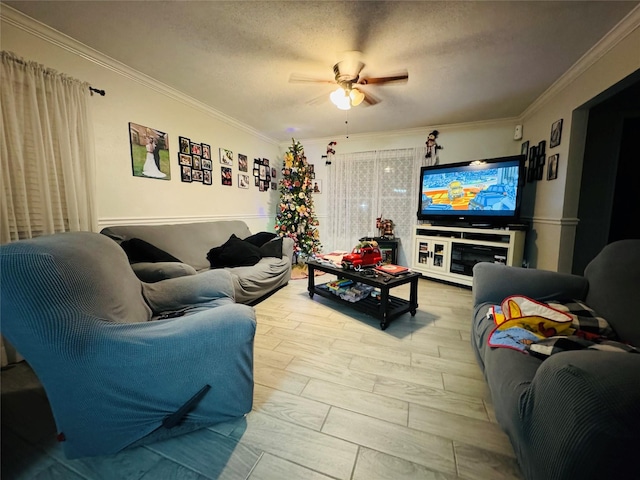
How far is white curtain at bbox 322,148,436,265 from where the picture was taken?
13.3 ft

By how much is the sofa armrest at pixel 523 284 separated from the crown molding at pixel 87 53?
11.3 ft

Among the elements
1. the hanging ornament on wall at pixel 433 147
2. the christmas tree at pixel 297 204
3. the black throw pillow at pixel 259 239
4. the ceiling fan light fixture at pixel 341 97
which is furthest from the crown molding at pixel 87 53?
the hanging ornament on wall at pixel 433 147

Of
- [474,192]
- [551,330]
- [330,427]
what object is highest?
[474,192]

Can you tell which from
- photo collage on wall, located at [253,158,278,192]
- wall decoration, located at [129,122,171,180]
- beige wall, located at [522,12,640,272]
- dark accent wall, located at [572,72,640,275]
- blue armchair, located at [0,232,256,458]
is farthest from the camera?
photo collage on wall, located at [253,158,278,192]

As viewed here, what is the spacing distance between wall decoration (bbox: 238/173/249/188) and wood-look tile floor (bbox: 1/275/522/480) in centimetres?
270

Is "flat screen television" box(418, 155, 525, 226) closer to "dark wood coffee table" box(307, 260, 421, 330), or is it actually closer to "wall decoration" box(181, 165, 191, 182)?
"dark wood coffee table" box(307, 260, 421, 330)

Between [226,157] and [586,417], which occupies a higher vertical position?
[226,157]

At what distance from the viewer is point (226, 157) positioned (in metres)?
3.55

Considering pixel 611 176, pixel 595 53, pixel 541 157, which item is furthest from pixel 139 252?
pixel 611 176

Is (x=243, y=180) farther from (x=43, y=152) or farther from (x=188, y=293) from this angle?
(x=188, y=293)

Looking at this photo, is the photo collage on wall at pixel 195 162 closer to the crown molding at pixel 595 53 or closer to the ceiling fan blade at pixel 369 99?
→ the ceiling fan blade at pixel 369 99

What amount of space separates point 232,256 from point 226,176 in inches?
57.3

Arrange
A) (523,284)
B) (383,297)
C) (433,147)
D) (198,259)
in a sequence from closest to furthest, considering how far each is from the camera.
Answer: (523,284) < (383,297) < (198,259) < (433,147)

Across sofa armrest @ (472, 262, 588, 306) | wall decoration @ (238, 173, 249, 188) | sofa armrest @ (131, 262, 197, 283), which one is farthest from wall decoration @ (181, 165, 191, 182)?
sofa armrest @ (472, 262, 588, 306)
